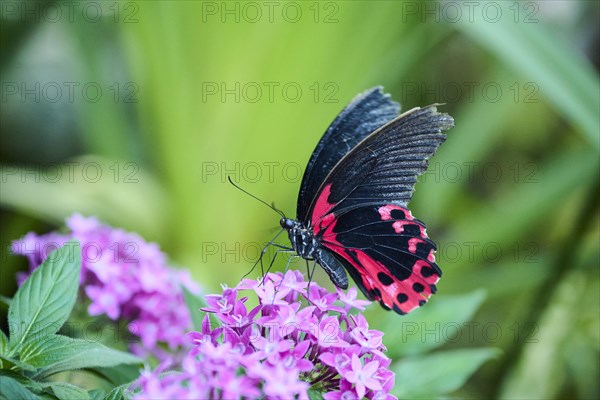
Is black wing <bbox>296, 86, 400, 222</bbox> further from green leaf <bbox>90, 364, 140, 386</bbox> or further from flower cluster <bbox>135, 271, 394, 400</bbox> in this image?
green leaf <bbox>90, 364, 140, 386</bbox>

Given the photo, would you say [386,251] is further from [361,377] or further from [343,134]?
[361,377]

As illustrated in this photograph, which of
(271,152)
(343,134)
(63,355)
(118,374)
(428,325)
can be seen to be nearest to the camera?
(63,355)

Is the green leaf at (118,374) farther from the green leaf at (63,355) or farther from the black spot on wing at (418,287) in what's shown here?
the black spot on wing at (418,287)

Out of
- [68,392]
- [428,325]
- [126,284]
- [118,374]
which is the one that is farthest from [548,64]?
[68,392]

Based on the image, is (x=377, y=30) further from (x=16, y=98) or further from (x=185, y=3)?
(x=16, y=98)

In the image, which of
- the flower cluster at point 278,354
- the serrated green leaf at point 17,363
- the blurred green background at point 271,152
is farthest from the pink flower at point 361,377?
the blurred green background at point 271,152

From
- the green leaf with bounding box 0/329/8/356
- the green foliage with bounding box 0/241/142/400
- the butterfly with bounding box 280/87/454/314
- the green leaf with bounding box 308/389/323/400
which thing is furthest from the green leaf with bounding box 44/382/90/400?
the butterfly with bounding box 280/87/454/314

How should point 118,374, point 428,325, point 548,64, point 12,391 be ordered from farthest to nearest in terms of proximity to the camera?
A: 1. point 548,64
2. point 428,325
3. point 118,374
4. point 12,391
